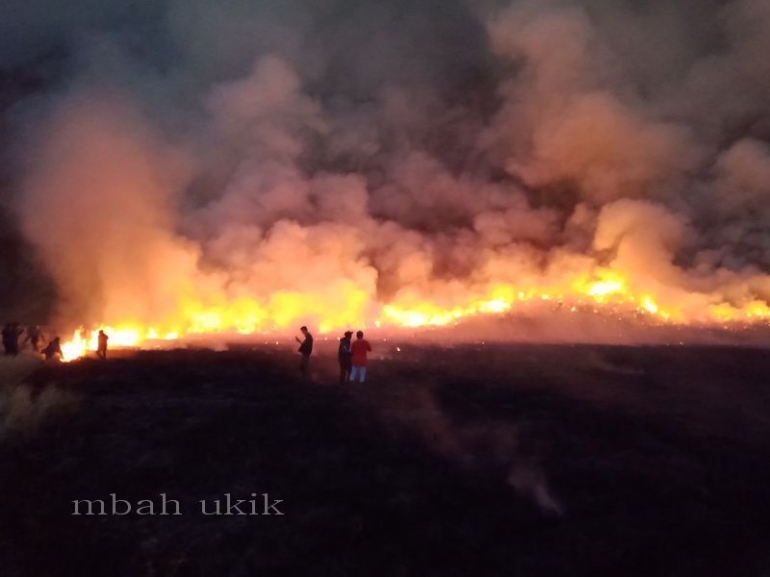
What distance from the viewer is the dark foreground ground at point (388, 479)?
29.0 feet

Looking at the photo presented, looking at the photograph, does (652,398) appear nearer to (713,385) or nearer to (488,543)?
(713,385)

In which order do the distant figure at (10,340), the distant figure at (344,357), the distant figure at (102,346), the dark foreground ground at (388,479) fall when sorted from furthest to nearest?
the distant figure at (102,346)
the distant figure at (10,340)
the distant figure at (344,357)
the dark foreground ground at (388,479)

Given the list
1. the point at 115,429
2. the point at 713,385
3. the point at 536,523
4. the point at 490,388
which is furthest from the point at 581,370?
the point at 115,429

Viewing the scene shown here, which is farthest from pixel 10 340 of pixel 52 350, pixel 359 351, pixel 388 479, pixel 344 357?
pixel 388 479

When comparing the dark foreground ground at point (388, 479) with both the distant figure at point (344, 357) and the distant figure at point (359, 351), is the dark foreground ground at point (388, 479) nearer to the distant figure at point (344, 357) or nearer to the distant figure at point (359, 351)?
the distant figure at point (344, 357)

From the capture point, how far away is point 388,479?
11.3m

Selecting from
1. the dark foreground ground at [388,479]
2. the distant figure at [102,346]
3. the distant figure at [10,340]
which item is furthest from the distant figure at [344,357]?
the distant figure at [10,340]

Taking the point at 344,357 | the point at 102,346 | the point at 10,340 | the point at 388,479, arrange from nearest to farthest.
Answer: the point at 388,479, the point at 344,357, the point at 10,340, the point at 102,346

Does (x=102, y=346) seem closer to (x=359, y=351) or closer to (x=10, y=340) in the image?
(x=10, y=340)

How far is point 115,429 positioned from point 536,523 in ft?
31.0

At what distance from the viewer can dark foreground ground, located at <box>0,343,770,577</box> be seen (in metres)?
8.84

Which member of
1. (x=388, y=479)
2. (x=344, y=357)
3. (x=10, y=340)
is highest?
(x=10, y=340)

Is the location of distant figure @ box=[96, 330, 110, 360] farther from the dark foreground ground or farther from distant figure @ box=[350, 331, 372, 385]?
distant figure @ box=[350, 331, 372, 385]

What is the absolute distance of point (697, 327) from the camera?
157ft
